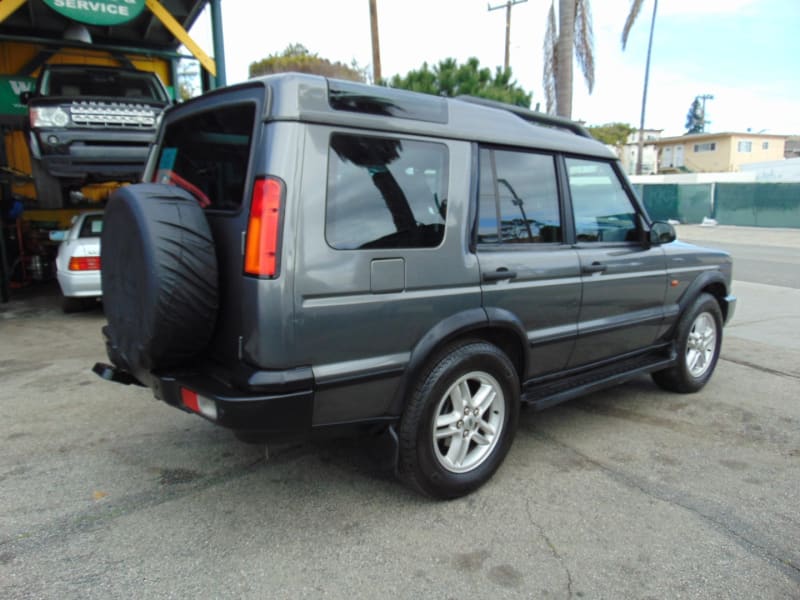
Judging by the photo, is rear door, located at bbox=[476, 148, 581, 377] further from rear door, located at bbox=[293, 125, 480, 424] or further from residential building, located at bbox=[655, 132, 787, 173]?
residential building, located at bbox=[655, 132, 787, 173]

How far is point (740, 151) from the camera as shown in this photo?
5619 centimetres

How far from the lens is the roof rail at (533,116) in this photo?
3514 millimetres

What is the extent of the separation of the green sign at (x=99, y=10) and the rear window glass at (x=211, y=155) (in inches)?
300

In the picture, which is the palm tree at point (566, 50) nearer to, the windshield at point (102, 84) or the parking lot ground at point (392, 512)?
the windshield at point (102, 84)

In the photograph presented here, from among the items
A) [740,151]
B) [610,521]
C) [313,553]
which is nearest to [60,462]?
[313,553]

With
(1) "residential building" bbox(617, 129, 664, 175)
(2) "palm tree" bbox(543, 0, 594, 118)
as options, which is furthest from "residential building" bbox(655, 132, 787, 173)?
(2) "palm tree" bbox(543, 0, 594, 118)

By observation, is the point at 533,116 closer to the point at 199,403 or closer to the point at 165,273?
the point at 165,273

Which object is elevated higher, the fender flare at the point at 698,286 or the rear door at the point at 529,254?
the rear door at the point at 529,254

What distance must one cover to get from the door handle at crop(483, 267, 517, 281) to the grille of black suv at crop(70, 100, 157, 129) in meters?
7.49

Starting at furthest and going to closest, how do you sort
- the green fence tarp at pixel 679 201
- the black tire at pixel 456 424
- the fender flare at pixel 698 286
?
the green fence tarp at pixel 679 201 → the fender flare at pixel 698 286 → the black tire at pixel 456 424

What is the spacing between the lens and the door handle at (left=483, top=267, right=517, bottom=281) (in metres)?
3.16

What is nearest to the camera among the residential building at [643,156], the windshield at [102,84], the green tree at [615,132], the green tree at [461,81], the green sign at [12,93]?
the windshield at [102,84]

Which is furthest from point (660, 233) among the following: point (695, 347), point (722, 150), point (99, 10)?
point (722, 150)

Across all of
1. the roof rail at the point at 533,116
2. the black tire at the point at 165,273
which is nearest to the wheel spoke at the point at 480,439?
the black tire at the point at 165,273
